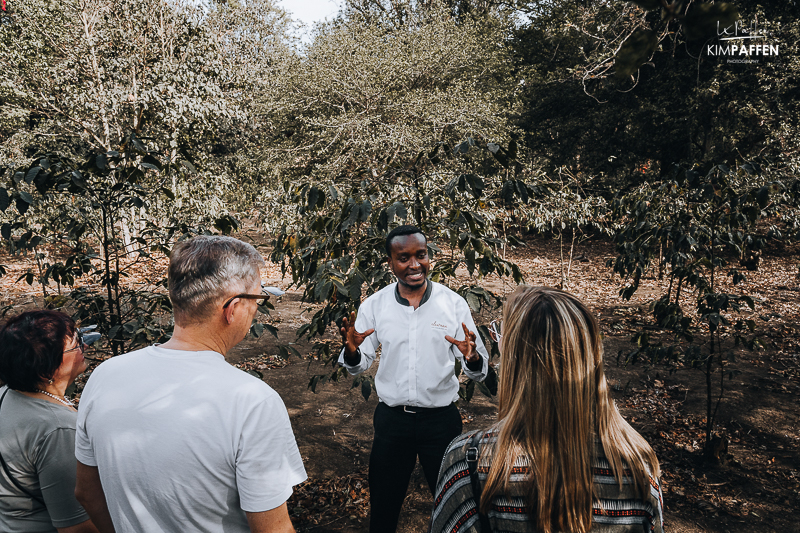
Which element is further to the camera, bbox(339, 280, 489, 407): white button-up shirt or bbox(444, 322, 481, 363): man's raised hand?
bbox(339, 280, 489, 407): white button-up shirt

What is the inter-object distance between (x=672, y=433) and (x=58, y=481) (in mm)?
4870

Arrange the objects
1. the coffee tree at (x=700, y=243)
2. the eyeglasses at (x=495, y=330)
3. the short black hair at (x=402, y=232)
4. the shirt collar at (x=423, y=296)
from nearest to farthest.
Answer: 1. the eyeglasses at (x=495, y=330)
2. the shirt collar at (x=423, y=296)
3. the short black hair at (x=402, y=232)
4. the coffee tree at (x=700, y=243)

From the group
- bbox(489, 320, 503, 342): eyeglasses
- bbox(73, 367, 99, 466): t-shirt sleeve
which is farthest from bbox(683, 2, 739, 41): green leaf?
bbox(73, 367, 99, 466): t-shirt sleeve

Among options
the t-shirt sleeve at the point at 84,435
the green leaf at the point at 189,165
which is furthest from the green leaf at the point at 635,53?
the green leaf at the point at 189,165

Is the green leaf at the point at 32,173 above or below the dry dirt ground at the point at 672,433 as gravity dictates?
above

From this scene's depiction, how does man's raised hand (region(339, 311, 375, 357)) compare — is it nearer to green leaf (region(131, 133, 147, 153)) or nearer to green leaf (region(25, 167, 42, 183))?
green leaf (region(131, 133, 147, 153))

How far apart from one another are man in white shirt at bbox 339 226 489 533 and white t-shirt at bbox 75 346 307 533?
129cm

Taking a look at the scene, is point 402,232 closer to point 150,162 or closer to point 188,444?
point 150,162

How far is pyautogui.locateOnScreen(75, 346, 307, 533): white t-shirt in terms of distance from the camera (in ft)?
3.68

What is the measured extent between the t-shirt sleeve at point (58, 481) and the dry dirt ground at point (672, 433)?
2031 mm

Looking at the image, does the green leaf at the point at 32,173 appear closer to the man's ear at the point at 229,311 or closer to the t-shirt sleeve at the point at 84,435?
the t-shirt sleeve at the point at 84,435

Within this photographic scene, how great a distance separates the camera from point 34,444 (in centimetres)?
155

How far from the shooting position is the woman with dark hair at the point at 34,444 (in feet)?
5.07

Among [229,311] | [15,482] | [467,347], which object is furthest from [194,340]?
[467,347]
